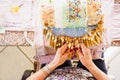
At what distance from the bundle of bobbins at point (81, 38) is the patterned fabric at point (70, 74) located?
0.38 feet

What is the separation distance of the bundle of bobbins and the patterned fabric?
116 millimetres

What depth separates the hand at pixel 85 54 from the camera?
2.41 ft

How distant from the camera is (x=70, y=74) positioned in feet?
2.60

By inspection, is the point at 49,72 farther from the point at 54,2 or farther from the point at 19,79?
the point at 19,79

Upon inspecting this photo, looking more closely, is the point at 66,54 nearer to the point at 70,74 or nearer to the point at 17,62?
the point at 70,74

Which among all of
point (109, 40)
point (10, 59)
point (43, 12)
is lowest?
point (10, 59)

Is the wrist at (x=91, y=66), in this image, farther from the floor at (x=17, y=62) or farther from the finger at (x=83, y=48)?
the floor at (x=17, y=62)

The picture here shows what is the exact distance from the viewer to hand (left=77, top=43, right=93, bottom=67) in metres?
0.73

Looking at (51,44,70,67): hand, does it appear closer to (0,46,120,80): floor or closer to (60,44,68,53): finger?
(60,44,68,53): finger

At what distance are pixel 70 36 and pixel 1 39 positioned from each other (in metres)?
0.30

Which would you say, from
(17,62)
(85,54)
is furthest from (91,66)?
(17,62)

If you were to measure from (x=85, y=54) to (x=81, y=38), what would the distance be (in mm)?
71

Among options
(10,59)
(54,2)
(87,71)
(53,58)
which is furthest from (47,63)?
(10,59)

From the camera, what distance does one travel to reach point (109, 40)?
0.74 meters
